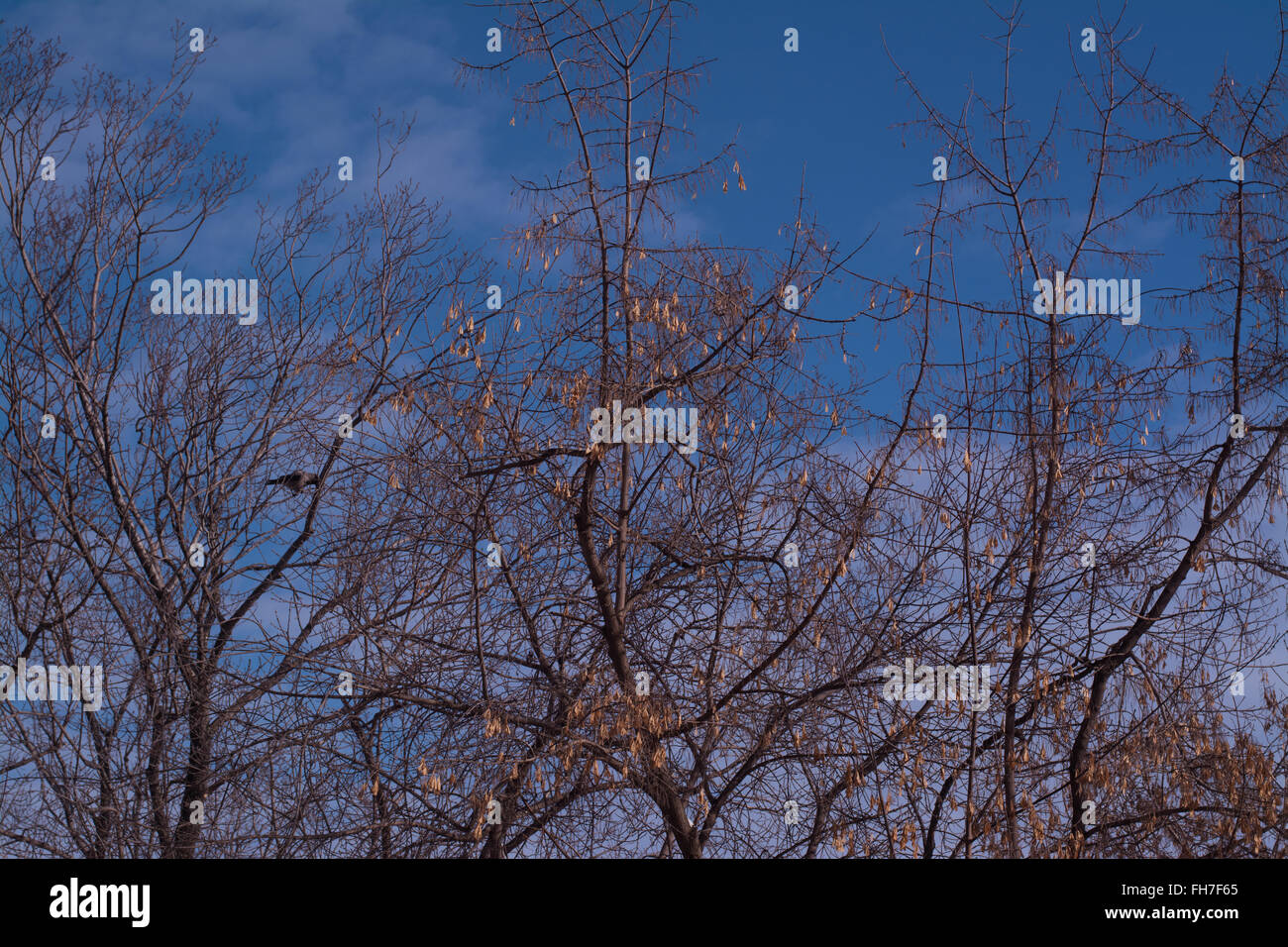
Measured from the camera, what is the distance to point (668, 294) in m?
7.19

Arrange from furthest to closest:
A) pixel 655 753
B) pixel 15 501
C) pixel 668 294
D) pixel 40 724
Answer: pixel 15 501 → pixel 40 724 → pixel 668 294 → pixel 655 753

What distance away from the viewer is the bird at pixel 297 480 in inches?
429

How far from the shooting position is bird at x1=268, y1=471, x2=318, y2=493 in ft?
35.8

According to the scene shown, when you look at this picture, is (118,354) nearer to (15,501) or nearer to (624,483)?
(15,501)

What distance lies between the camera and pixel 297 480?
11.0 metres

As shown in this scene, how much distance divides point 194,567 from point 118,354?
2.49m
